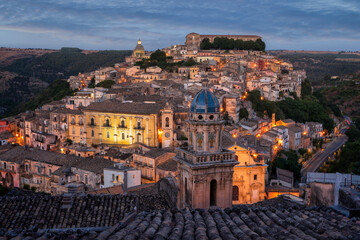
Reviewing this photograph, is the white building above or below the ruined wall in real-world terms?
below

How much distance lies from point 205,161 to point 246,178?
37.5 ft

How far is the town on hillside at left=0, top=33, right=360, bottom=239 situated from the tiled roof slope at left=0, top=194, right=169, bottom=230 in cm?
5

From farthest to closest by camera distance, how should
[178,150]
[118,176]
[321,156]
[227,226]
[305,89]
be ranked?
[305,89] < [321,156] < [118,176] < [178,150] < [227,226]

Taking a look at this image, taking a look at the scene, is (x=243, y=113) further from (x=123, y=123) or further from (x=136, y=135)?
(x=123, y=123)

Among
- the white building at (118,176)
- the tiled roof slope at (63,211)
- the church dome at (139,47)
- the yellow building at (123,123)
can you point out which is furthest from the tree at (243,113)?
the church dome at (139,47)

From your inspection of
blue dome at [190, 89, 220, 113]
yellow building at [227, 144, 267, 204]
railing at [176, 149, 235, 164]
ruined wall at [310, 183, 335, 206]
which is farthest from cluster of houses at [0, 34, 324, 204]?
ruined wall at [310, 183, 335, 206]

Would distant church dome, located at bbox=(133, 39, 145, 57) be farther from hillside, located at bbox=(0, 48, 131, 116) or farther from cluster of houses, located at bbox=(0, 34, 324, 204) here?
hillside, located at bbox=(0, 48, 131, 116)

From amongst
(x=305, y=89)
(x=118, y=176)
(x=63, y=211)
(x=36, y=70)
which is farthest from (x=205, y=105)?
(x=36, y=70)

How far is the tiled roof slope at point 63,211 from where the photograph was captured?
38.8ft

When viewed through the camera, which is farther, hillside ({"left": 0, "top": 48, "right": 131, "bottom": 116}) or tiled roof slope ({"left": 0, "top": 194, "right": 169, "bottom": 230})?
hillside ({"left": 0, "top": 48, "right": 131, "bottom": 116})

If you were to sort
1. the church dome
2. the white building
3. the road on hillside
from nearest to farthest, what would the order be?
the white building → the road on hillside → the church dome

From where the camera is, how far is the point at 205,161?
14.8 meters

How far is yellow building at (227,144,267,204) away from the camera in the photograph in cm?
2534

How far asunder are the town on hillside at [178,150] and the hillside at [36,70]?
4762cm
